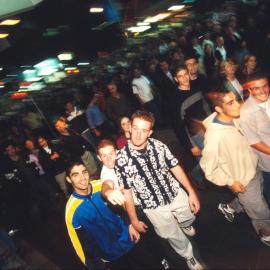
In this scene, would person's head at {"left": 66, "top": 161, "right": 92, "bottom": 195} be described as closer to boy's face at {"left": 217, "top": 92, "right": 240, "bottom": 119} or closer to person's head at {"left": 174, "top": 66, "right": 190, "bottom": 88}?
boy's face at {"left": 217, "top": 92, "right": 240, "bottom": 119}

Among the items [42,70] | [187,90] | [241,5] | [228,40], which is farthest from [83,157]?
[42,70]

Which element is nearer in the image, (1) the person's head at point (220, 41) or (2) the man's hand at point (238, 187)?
(2) the man's hand at point (238, 187)

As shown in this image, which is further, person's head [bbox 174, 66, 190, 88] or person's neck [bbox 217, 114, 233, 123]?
person's head [bbox 174, 66, 190, 88]

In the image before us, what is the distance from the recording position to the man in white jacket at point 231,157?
3285 millimetres

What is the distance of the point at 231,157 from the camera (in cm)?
333

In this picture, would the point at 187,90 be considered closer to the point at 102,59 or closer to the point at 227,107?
the point at 227,107

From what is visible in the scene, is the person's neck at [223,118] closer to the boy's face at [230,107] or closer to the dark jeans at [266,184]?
the boy's face at [230,107]

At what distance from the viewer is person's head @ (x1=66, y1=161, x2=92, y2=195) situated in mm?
3156

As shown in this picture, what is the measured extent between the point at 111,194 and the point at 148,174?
529mm

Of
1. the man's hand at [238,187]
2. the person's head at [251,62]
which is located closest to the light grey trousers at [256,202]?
the man's hand at [238,187]

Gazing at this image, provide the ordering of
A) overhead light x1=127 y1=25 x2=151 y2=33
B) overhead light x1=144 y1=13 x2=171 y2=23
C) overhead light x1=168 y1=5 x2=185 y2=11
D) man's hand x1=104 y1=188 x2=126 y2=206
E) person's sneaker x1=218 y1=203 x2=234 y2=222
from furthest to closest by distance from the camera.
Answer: overhead light x1=127 y1=25 x2=151 y2=33, overhead light x1=144 y1=13 x2=171 y2=23, overhead light x1=168 y1=5 x2=185 y2=11, person's sneaker x1=218 y1=203 x2=234 y2=222, man's hand x1=104 y1=188 x2=126 y2=206

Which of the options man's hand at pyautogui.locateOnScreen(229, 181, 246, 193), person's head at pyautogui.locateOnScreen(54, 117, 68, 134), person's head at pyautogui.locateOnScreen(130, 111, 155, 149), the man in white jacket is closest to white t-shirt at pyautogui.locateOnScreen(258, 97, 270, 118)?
the man in white jacket

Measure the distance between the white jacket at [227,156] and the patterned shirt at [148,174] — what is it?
41 cm

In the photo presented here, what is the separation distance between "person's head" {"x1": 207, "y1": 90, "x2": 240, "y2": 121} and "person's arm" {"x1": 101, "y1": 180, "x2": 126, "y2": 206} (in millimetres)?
1411
